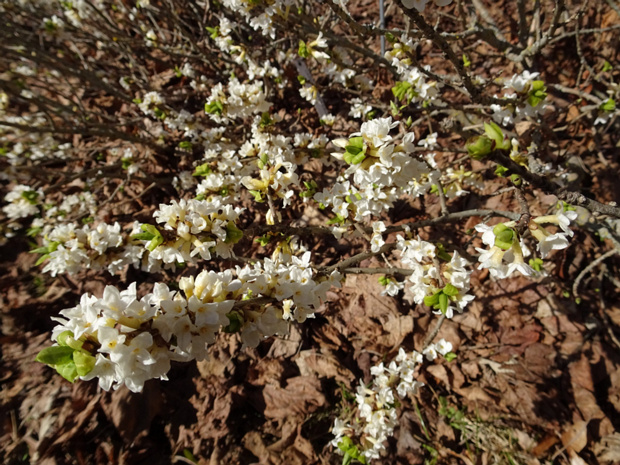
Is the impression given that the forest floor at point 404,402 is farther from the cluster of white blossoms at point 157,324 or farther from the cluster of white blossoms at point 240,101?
the cluster of white blossoms at point 157,324

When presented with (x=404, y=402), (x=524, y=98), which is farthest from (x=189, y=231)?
(x=404, y=402)

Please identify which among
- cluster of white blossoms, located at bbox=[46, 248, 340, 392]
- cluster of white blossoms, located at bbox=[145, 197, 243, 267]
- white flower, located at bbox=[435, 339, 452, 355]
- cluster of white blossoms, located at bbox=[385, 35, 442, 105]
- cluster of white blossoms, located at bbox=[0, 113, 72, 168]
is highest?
cluster of white blossoms, located at bbox=[0, 113, 72, 168]

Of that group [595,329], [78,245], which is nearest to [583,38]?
[595,329]

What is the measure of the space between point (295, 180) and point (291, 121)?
303cm

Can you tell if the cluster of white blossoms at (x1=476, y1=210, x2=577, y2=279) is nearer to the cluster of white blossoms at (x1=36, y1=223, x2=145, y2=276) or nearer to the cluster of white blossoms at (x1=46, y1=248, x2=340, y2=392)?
the cluster of white blossoms at (x1=46, y1=248, x2=340, y2=392)

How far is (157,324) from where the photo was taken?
120 cm

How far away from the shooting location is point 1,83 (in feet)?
11.5

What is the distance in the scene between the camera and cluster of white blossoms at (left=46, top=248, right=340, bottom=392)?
43.5 inches

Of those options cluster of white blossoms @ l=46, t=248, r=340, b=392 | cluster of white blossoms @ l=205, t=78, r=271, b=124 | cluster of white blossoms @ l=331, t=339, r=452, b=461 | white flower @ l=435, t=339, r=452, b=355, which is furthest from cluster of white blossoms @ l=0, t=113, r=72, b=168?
white flower @ l=435, t=339, r=452, b=355

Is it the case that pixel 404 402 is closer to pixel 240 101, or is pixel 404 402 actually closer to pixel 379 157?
pixel 379 157

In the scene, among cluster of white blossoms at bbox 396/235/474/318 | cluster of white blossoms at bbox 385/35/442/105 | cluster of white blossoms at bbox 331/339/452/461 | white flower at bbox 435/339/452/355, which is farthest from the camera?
white flower at bbox 435/339/452/355

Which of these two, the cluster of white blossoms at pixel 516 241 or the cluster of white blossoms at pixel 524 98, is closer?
the cluster of white blossoms at pixel 516 241

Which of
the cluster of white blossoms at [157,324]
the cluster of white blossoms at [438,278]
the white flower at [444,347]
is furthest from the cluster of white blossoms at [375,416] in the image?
the cluster of white blossoms at [157,324]

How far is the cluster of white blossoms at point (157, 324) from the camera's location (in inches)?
43.5
